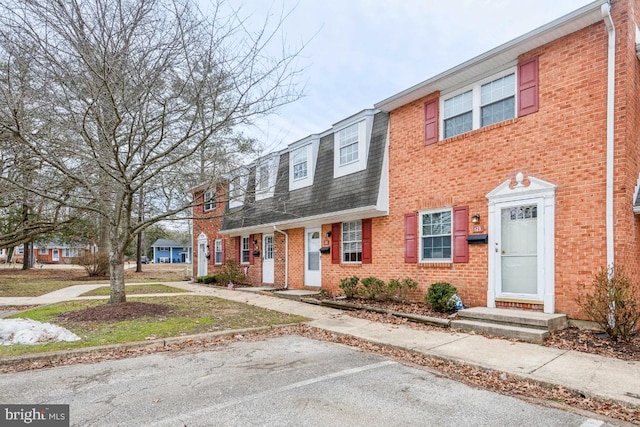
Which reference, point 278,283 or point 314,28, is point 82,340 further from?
point 278,283

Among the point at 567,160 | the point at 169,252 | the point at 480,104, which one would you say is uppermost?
the point at 480,104

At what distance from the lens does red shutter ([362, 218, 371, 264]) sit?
11430 millimetres

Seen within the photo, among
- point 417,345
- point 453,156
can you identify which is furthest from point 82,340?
point 453,156

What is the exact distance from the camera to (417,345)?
6359mm

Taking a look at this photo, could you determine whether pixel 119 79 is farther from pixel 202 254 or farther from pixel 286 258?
pixel 202 254

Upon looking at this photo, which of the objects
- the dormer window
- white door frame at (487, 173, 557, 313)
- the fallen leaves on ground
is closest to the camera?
the fallen leaves on ground

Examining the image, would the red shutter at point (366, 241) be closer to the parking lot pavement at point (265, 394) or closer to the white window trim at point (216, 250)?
the parking lot pavement at point (265, 394)

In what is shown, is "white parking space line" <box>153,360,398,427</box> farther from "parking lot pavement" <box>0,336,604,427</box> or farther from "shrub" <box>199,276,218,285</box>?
"shrub" <box>199,276,218,285</box>

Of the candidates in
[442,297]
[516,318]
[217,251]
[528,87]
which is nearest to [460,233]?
[442,297]

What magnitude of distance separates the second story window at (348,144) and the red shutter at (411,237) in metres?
2.82

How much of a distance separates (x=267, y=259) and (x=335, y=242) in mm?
4671

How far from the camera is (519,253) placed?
8.01 m

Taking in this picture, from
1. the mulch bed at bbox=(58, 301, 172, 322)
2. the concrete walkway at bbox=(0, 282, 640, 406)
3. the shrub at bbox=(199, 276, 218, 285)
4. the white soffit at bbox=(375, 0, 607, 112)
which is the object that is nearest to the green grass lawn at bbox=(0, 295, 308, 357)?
the mulch bed at bbox=(58, 301, 172, 322)

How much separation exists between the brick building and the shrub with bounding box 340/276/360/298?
0.54 metres
